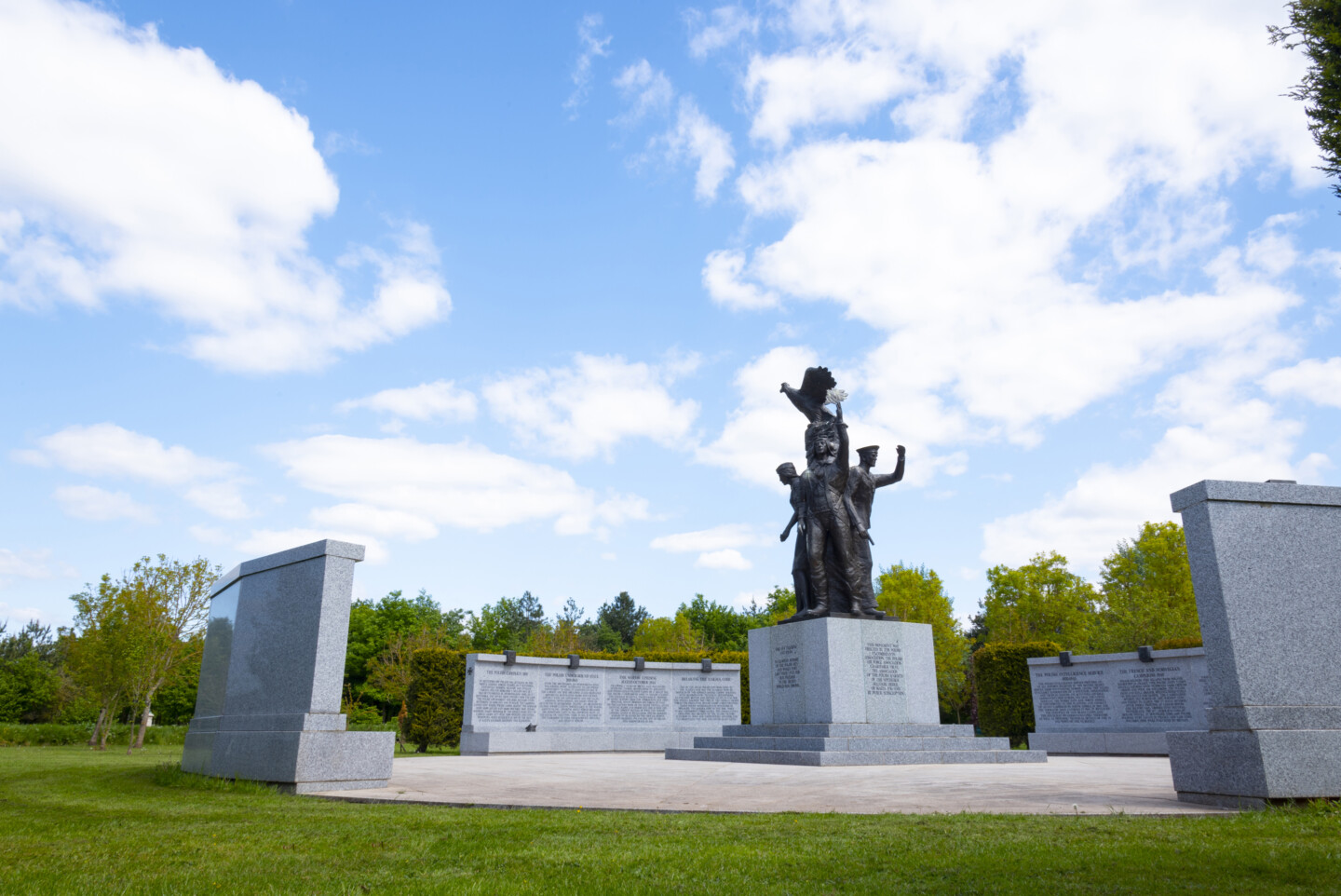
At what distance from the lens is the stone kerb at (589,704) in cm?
1855

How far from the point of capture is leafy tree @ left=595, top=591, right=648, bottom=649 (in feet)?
259

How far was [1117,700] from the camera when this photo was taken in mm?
17266

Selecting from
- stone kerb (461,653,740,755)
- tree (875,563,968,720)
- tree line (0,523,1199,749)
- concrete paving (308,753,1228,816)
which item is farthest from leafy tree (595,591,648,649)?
concrete paving (308,753,1228,816)

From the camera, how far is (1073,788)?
24.9ft

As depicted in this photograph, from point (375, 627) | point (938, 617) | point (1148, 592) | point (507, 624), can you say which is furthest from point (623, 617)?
point (1148, 592)

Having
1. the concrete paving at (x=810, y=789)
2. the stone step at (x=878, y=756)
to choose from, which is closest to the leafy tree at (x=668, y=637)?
the stone step at (x=878, y=756)

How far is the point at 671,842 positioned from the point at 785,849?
672mm

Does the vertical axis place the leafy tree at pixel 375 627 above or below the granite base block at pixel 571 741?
above

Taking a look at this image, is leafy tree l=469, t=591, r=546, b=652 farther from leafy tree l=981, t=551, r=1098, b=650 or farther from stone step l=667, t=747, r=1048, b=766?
stone step l=667, t=747, r=1048, b=766

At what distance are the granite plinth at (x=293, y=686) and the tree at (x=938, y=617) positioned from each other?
118ft

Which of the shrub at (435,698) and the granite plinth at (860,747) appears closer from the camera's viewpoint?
the granite plinth at (860,747)

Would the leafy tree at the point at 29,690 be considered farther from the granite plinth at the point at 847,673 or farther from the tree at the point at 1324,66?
the tree at the point at 1324,66

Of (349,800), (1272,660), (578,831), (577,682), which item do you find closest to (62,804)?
(349,800)

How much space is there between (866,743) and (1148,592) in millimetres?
31576
